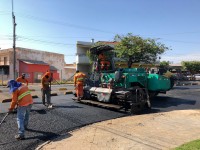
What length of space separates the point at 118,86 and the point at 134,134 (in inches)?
138

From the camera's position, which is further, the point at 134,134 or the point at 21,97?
the point at 134,134

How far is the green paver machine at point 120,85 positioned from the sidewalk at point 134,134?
3.20 ft

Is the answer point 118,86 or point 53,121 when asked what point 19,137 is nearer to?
point 53,121

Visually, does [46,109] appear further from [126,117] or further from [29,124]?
[126,117]

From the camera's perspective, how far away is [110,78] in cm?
1014

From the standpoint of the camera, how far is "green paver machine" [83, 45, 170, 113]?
9531 millimetres

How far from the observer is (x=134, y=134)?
655 cm

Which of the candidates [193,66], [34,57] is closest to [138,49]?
[34,57]

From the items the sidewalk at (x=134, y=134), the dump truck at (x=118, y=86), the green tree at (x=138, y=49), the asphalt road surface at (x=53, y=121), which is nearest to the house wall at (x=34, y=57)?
the green tree at (x=138, y=49)

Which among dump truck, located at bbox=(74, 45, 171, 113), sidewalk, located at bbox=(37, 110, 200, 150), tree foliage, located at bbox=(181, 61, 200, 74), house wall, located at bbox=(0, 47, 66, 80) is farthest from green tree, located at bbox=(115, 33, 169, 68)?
tree foliage, located at bbox=(181, 61, 200, 74)

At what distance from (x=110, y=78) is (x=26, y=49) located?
107 feet

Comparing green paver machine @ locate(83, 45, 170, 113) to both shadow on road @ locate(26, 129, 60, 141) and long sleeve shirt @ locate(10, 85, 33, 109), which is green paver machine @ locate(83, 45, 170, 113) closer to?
shadow on road @ locate(26, 129, 60, 141)

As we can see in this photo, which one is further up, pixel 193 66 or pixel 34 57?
pixel 34 57

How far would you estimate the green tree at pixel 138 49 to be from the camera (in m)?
22.0
